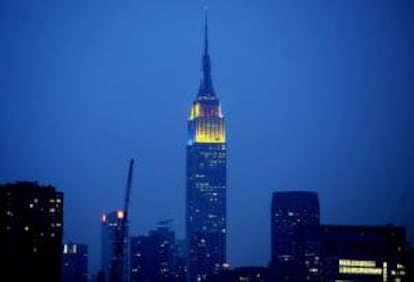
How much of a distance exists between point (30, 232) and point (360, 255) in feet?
213

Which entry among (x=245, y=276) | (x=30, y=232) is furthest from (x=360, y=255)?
(x=30, y=232)

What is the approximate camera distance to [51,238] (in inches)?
4820

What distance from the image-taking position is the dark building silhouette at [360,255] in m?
164

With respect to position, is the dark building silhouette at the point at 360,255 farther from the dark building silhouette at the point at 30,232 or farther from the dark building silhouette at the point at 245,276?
the dark building silhouette at the point at 30,232

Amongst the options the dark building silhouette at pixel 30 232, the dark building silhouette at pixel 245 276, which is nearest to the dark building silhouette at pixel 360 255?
the dark building silhouette at pixel 245 276

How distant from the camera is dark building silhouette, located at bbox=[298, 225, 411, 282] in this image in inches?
6447

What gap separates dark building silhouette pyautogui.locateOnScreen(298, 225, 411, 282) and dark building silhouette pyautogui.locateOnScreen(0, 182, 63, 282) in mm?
58565

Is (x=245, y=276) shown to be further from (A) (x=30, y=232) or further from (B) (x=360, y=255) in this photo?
(A) (x=30, y=232)

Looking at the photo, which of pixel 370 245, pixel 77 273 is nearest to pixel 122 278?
pixel 77 273

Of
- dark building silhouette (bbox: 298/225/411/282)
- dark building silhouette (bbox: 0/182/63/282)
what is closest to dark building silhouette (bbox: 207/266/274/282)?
dark building silhouette (bbox: 298/225/411/282)

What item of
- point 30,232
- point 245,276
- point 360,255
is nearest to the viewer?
point 30,232

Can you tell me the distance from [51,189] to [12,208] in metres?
6.52

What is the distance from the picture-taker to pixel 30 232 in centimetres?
12006

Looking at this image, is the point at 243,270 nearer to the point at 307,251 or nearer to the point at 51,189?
the point at 307,251
